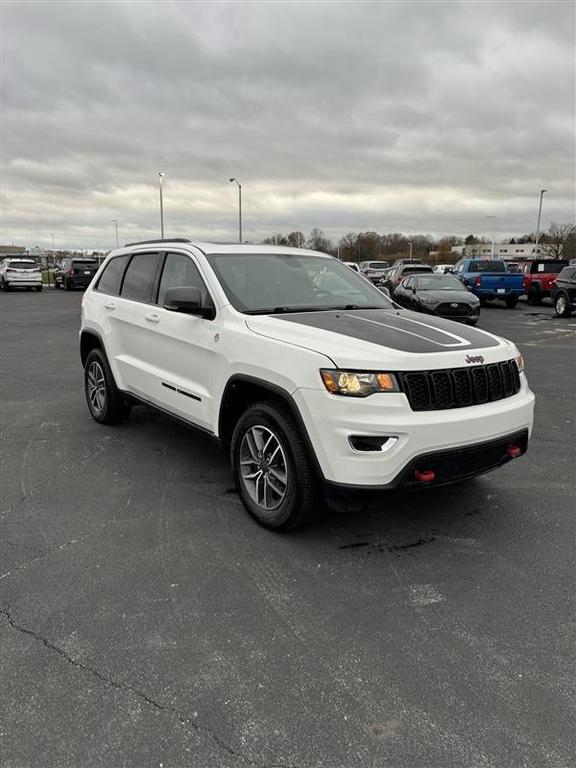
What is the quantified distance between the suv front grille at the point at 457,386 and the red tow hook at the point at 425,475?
35 cm

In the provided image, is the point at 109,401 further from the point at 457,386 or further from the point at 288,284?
the point at 457,386

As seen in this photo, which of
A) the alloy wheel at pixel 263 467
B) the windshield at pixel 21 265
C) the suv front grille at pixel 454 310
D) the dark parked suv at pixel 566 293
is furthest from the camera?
the windshield at pixel 21 265

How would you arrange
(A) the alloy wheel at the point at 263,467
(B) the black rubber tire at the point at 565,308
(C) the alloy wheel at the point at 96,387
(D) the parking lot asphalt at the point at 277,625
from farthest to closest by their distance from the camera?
(B) the black rubber tire at the point at 565,308
(C) the alloy wheel at the point at 96,387
(A) the alloy wheel at the point at 263,467
(D) the parking lot asphalt at the point at 277,625

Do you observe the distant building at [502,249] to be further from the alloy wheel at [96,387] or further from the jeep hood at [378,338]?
the jeep hood at [378,338]

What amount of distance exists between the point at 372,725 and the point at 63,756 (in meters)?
1.14

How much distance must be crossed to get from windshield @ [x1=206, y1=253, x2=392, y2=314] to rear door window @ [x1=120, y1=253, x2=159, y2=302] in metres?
0.93

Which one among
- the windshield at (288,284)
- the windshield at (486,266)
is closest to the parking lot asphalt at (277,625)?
the windshield at (288,284)

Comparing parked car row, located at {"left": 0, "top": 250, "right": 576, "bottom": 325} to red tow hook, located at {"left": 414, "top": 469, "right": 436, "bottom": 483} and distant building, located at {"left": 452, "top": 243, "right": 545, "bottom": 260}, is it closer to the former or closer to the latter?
red tow hook, located at {"left": 414, "top": 469, "right": 436, "bottom": 483}

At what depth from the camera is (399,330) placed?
3.77 meters

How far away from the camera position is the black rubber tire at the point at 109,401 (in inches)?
230

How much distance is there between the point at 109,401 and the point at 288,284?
247 cm

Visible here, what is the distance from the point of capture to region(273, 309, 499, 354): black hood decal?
3482 millimetres

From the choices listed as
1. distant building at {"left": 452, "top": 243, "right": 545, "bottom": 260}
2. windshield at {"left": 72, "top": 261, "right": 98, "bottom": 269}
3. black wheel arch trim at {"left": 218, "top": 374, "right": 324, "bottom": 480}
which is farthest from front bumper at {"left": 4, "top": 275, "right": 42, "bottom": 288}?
distant building at {"left": 452, "top": 243, "right": 545, "bottom": 260}

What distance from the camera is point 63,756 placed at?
2074 mm
